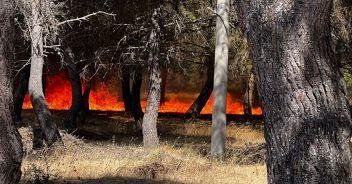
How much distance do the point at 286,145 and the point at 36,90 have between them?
11.7 m

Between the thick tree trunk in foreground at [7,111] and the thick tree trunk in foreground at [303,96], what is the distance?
250cm

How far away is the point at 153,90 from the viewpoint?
17.6 metres

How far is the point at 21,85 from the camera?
21422mm

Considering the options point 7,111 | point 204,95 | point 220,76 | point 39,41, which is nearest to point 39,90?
point 39,41

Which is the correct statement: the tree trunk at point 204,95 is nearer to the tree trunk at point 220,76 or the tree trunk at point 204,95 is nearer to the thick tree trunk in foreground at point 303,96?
the tree trunk at point 220,76

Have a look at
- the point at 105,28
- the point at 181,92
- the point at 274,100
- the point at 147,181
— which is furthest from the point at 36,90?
the point at 181,92

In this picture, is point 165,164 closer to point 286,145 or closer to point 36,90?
point 36,90

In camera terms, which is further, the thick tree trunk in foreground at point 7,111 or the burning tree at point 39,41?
the burning tree at point 39,41

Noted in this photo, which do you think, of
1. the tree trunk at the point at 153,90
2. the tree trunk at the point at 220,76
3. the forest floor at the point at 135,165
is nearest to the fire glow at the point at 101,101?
the forest floor at the point at 135,165

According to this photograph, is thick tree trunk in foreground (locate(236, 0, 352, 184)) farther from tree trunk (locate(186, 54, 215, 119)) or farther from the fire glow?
the fire glow

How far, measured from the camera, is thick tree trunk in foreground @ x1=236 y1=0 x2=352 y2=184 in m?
4.11

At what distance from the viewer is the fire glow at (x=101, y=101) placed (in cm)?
4584

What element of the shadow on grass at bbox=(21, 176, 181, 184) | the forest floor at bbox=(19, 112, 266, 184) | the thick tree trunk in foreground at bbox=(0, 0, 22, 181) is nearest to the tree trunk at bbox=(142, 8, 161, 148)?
the forest floor at bbox=(19, 112, 266, 184)

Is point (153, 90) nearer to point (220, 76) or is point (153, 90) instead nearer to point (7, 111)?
point (220, 76)
